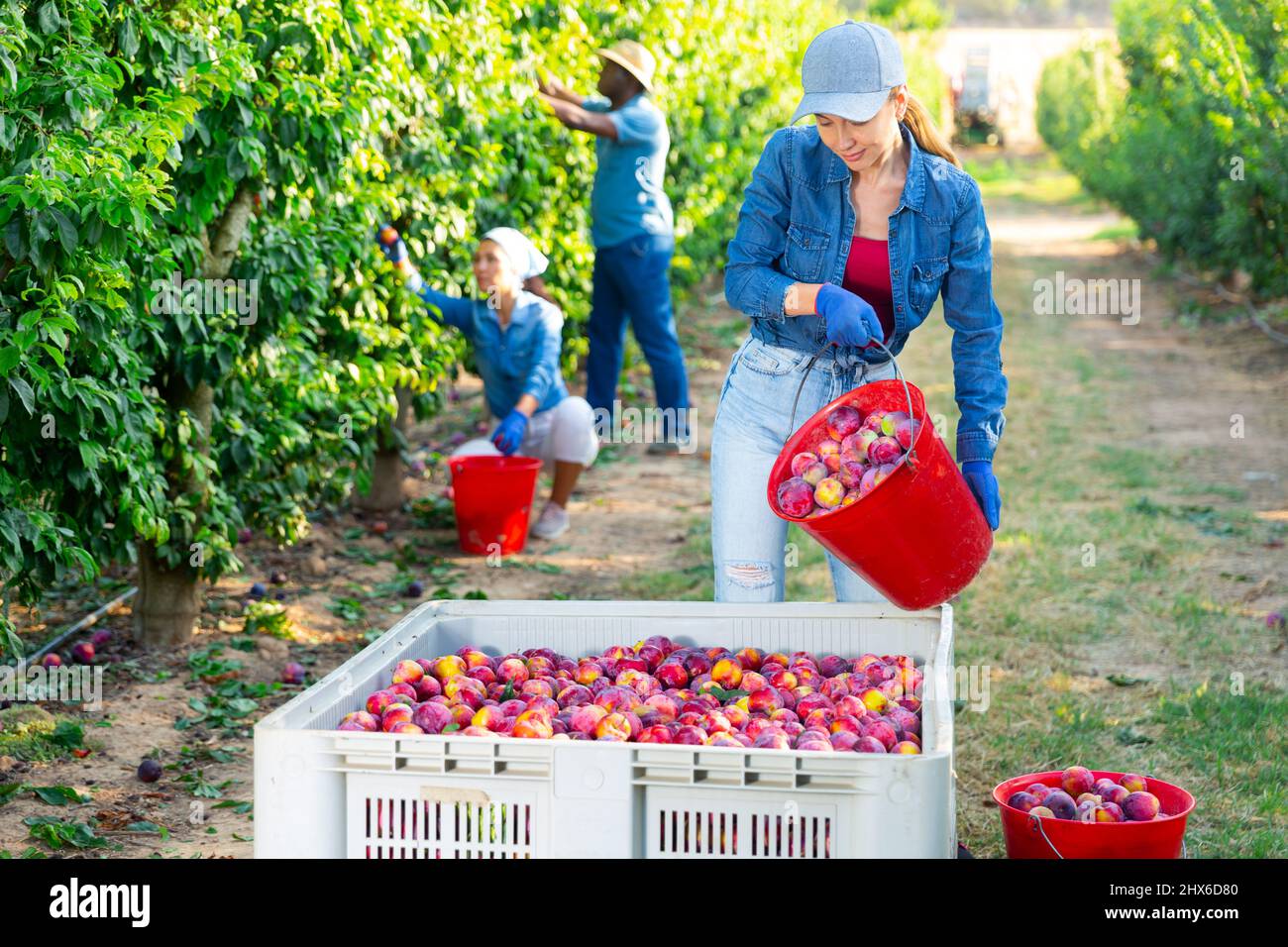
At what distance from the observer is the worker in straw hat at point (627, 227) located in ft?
23.6

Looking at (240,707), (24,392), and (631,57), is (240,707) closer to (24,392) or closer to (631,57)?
(24,392)

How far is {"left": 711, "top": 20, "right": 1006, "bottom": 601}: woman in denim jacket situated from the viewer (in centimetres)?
321

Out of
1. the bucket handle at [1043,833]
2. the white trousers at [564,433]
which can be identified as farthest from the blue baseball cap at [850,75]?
the white trousers at [564,433]

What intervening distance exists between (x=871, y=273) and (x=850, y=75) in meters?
0.48

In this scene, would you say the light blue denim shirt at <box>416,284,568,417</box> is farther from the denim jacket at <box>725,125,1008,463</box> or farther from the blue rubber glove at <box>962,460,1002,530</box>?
the blue rubber glove at <box>962,460,1002,530</box>

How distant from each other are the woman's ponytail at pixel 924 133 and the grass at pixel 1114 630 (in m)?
1.63

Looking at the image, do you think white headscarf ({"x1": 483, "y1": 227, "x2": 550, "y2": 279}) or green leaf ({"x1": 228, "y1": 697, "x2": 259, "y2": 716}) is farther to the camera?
white headscarf ({"x1": 483, "y1": 227, "x2": 550, "y2": 279})

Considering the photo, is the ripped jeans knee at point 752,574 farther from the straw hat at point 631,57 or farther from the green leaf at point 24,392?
the straw hat at point 631,57

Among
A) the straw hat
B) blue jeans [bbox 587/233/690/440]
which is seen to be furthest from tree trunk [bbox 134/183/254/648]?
blue jeans [bbox 587/233/690/440]

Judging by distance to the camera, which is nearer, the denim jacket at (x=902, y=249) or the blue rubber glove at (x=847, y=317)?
the blue rubber glove at (x=847, y=317)

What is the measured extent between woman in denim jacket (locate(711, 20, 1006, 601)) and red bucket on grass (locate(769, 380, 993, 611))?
0.19 m

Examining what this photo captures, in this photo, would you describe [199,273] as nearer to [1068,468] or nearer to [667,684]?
[667,684]

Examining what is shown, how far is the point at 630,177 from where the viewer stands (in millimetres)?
7375

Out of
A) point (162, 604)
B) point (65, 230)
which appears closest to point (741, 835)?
point (65, 230)
